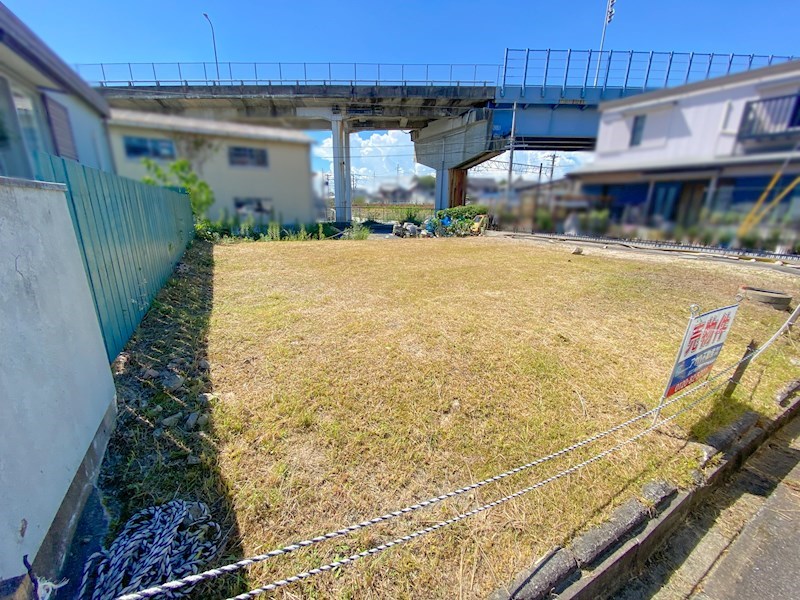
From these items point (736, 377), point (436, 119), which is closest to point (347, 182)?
point (436, 119)

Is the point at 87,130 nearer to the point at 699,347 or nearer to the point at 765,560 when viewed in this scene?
the point at 699,347

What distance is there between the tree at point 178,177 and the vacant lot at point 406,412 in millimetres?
1261

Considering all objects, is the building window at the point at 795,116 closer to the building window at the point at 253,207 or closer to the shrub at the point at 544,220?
the shrub at the point at 544,220

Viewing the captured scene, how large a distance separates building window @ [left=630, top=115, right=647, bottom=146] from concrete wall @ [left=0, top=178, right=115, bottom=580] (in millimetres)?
2038

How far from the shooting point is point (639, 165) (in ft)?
3.19

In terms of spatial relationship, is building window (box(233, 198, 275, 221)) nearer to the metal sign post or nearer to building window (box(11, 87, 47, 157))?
building window (box(11, 87, 47, 157))

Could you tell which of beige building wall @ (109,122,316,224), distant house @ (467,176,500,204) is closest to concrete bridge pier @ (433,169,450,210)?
distant house @ (467,176,500,204)

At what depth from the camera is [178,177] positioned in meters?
1.86

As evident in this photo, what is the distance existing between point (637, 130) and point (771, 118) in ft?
0.93

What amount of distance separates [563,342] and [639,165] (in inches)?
93.2

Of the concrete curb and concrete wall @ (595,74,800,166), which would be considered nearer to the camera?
concrete wall @ (595,74,800,166)

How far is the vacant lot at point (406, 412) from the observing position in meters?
1.28

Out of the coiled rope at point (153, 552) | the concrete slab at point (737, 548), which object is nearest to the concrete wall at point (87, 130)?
the coiled rope at point (153, 552)

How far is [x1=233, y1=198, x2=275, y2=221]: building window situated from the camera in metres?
2.03
